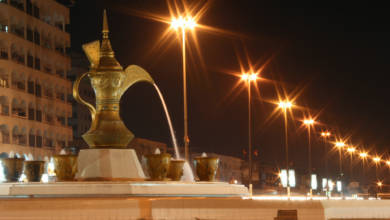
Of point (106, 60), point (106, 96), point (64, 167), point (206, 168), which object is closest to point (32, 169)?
point (64, 167)

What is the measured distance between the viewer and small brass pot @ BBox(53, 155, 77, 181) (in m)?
14.6

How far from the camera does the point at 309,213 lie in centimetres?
1309

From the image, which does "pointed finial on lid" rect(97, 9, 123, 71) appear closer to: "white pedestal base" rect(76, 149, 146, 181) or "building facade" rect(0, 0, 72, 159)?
"white pedestal base" rect(76, 149, 146, 181)

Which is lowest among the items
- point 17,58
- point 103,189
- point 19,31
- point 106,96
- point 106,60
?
point 103,189

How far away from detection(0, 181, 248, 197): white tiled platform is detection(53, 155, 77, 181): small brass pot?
1393mm

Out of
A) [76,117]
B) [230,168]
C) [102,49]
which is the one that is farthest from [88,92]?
[102,49]

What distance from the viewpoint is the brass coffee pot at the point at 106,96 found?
15883mm

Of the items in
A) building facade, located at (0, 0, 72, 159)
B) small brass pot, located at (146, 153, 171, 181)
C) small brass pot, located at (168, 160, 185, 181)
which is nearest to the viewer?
small brass pot, located at (146, 153, 171, 181)

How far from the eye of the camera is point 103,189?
12.7 meters

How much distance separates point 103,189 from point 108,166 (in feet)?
7.52

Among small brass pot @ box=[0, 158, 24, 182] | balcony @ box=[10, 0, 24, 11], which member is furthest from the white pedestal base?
balcony @ box=[10, 0, 24, 11]

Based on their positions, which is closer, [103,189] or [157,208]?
[157,208]

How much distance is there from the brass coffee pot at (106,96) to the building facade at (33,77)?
5387cm

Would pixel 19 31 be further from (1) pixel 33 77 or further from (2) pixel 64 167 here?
(2) pixel 64 167
